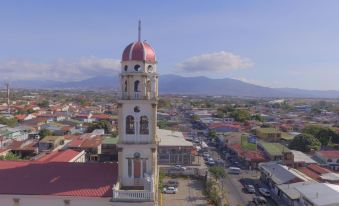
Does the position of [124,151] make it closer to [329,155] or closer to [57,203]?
[57,203]

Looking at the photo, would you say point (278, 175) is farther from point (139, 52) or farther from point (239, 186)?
point (139, 52)

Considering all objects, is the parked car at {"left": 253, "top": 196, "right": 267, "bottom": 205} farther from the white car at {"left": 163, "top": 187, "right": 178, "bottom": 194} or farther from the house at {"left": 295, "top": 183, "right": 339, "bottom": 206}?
the white car at {"left": 163, "top": 187, "right": 178, "bottom": 194}

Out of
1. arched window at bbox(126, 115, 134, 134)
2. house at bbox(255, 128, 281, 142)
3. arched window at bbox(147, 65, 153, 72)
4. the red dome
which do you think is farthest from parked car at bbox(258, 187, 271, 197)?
house at bbox(255, 128, 281, 142)

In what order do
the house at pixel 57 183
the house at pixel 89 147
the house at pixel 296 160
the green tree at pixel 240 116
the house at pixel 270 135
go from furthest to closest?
1. the green tree at pixel 240 116
2. the house at pixel 270 135
3. the house at pixel 89 147
4. the house at pixel 296 160
5. the house at pixel 57 183

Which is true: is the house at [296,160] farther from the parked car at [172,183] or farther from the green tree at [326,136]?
the green tree at [326,136]

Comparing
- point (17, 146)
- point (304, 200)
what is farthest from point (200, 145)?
point (304, 200)

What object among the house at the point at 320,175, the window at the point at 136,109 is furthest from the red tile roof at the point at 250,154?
the window at the point at 136,109
